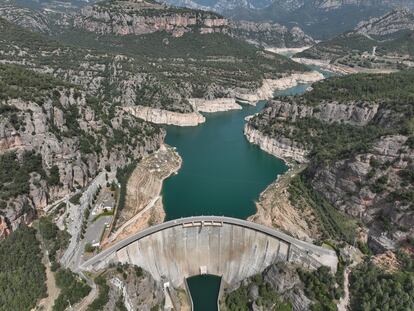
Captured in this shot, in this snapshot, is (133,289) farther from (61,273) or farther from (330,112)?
(330,112)

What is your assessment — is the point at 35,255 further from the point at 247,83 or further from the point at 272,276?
the point at 247,83

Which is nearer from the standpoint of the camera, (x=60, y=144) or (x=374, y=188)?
(x=374, y=188)

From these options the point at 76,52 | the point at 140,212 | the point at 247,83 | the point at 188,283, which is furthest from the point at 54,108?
the point at 247,83

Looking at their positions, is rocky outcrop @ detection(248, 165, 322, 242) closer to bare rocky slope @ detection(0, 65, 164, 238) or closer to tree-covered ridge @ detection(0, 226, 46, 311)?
bare rocky slope @ detection(0, 65, 164, 238)

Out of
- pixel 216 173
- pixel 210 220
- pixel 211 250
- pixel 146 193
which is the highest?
pixel 210 220

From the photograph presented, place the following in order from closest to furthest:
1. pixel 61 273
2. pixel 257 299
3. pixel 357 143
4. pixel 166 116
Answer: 1. pixel 61 273
2. pixel 257 299
3. pixel 357 143
4. pixel 166 116

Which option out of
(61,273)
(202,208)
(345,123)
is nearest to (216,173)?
(202,208)

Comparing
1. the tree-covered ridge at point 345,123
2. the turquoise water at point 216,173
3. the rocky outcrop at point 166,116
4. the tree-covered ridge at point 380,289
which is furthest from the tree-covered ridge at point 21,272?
the rocky outcrop at point 166,116
